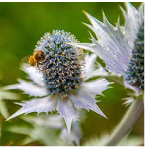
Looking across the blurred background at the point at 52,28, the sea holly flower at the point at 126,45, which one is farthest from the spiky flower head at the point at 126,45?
the blurred background at the point at 52,28

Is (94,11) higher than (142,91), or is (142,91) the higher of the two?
(94,11)

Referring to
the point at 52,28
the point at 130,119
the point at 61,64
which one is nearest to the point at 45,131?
the point at 61,64

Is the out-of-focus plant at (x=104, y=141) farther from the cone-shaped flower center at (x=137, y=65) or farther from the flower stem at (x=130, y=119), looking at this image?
the cone-shaped flower center at (x=137, y=65)

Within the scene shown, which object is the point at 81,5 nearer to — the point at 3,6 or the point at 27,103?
the point at 3,6

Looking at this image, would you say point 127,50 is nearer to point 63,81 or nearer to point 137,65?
point 137,65

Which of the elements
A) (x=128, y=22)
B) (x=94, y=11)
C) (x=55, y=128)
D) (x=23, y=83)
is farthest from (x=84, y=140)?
(x=94, y=11)

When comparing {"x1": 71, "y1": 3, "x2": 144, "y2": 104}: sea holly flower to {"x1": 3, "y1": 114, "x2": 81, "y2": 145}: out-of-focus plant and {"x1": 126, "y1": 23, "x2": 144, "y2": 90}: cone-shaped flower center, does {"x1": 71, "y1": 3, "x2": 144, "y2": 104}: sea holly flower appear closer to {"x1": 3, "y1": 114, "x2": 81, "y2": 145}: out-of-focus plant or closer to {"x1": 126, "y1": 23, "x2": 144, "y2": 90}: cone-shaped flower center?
{"x1": 126, "y1": 23, "x2": 144, "y2": 90}: cone-shaped flower center
